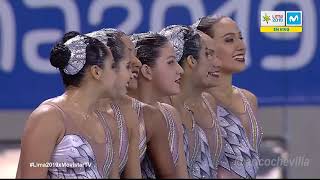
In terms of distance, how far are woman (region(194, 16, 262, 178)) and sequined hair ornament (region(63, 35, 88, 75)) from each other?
1.00m

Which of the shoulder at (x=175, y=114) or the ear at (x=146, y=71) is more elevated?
the ear at (x=146, y=71)

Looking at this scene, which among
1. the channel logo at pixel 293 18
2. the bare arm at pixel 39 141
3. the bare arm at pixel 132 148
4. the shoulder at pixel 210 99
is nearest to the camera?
the bare arm at pixel 39 141

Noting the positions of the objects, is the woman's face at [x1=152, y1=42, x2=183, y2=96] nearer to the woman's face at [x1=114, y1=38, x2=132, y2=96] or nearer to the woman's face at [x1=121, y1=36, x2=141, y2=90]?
the woman's face at [x1=121, y1=36, x2=141, y2=90]

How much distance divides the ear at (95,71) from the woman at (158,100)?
14.1 inches

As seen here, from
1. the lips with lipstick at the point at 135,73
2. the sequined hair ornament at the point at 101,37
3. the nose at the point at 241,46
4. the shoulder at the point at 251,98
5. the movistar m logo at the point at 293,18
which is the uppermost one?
the movistar m logo at the point at 293,18

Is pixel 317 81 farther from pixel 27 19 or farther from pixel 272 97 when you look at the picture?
pixel 27 19

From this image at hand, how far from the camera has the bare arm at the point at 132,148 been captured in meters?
→ 3.59

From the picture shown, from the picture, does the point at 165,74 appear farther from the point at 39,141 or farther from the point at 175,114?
the point at 39,141

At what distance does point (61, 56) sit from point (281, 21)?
1.81 meters

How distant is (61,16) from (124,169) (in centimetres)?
149

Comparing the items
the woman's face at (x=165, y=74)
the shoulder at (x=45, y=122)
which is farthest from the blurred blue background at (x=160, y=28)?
the shoulder at (x=45, y=122)

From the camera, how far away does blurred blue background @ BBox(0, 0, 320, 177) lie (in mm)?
4809

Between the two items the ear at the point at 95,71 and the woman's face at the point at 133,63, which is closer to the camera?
the ear at the point at 95,71

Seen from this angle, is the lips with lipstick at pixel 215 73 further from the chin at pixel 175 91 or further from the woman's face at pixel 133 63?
the woman's face at pixel 133 63
